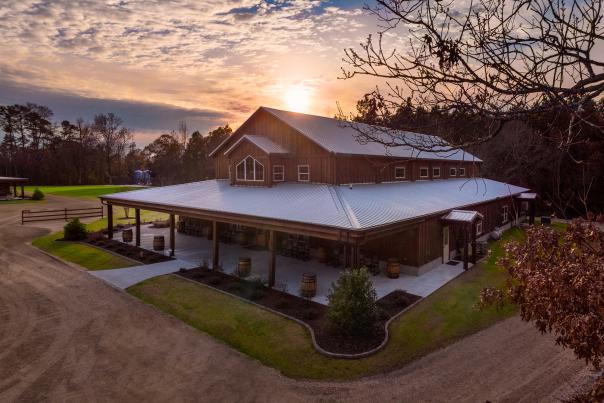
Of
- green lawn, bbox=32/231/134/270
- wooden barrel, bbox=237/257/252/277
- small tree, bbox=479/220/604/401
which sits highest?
small tree, bbox=479/220/604/401

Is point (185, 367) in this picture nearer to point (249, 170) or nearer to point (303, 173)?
point (303, 173)

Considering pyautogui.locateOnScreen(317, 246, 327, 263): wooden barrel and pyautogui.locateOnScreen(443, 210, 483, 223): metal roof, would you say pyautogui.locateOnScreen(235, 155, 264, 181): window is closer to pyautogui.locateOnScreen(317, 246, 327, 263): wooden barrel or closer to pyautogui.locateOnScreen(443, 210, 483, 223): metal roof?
pyautogui.locateOnScreen(317, 246, 327, 263): wooden barrel

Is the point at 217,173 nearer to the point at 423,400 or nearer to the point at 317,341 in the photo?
the point at 317,341

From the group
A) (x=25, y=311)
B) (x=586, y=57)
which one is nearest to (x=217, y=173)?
(x=25, y=311)

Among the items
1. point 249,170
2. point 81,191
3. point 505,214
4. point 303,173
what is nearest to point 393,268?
point 303,173

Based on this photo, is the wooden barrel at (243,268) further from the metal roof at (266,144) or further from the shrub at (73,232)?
the shrub at (73,232)

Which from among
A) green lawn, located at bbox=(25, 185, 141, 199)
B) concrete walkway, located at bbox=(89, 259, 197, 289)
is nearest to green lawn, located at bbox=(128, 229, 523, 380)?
concrete walkway, located at bbox=(89, 259, 197, 289)
